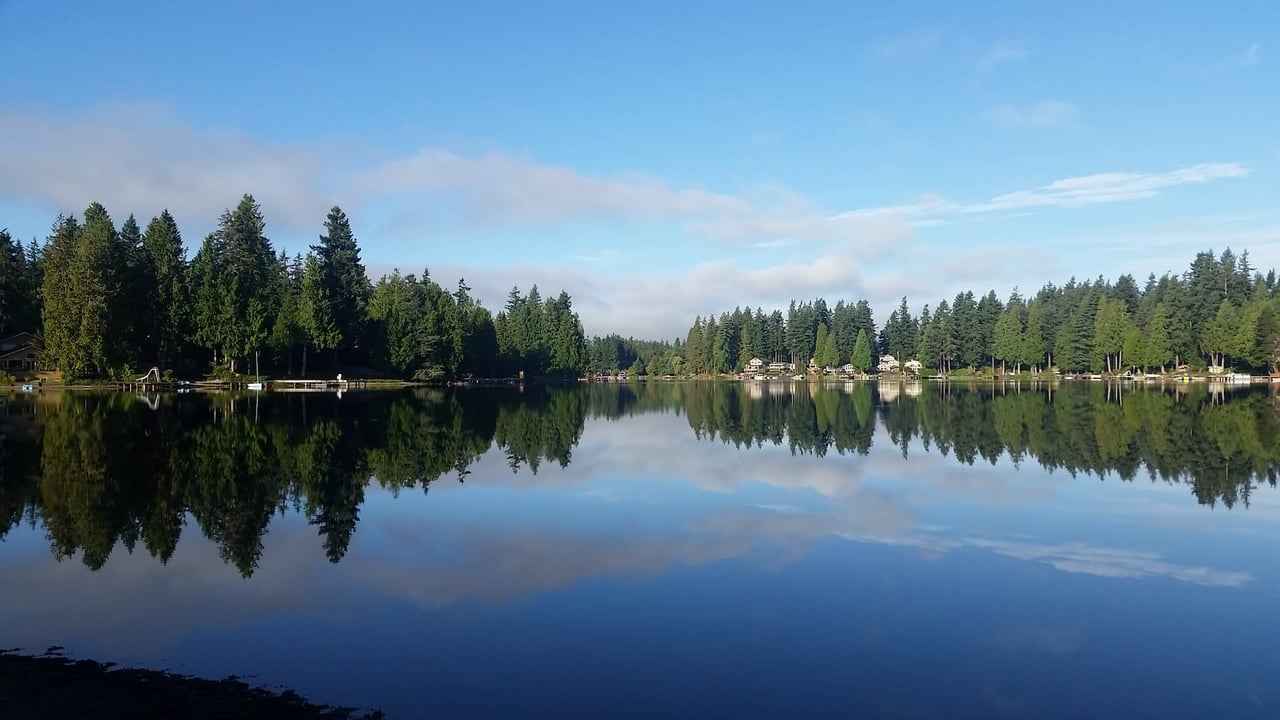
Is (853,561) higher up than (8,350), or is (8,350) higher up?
(8,350)

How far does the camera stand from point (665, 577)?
1377cm

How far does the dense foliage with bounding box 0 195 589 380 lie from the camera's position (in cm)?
7788

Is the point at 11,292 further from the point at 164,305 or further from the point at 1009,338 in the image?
the point at 1009,338

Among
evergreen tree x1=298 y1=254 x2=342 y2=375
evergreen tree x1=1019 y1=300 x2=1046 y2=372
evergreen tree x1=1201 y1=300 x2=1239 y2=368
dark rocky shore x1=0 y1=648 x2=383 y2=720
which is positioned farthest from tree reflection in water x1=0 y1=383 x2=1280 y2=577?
evergreen tree x1=1019 y1=300 x2=1046 y2=372

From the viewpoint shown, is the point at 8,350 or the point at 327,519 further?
the point at 8,350

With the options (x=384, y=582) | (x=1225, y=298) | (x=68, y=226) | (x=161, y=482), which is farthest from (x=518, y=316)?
(x=384, y=582)

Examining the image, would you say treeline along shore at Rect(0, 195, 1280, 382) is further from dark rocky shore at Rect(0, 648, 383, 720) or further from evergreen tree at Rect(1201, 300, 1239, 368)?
dark rocky shore at Rect(0, 648, 383, 720)

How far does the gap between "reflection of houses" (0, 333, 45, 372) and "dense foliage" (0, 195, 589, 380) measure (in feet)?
6.14

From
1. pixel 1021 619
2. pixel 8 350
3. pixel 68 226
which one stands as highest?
pixel 68 226

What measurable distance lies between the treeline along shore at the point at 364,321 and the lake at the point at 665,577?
57.7m

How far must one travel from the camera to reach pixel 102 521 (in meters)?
17.1

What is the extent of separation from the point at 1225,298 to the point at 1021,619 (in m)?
153

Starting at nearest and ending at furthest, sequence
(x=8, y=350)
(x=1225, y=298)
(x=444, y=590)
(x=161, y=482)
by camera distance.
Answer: (x=444, y=590)
(x=161, y=482)
(x=8, y=350)
(x=1225, y=298)

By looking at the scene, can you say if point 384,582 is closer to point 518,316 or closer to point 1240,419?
point 1240,419
